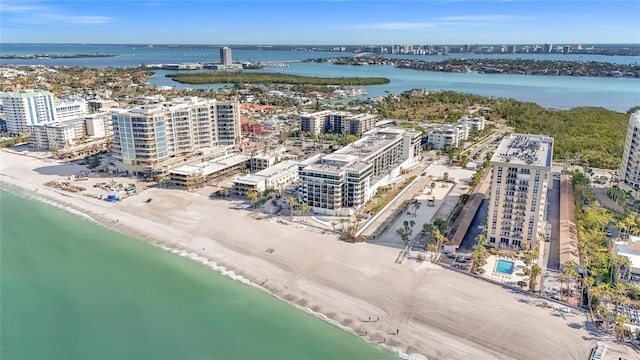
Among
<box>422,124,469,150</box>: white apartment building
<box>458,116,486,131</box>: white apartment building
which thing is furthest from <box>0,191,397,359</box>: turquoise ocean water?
<box>458,116,486,131</box>: white apartment building

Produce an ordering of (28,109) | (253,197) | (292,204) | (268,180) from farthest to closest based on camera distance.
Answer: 1. (28,109)
2. (268,180)
3. (253,197)
4. (292,204)

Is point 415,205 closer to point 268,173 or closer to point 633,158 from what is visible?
point 268,173

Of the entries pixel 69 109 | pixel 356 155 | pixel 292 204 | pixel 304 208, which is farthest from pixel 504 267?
pixel 69 109

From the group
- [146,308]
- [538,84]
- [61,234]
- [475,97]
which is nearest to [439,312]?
[146,308]

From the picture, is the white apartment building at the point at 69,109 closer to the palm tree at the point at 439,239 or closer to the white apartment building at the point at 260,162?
the white apartment building at the point at 260,162

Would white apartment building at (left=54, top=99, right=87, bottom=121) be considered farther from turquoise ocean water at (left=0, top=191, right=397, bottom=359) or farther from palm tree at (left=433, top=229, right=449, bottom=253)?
palm tree at (left=433, top=229, right=449, bottom=253)

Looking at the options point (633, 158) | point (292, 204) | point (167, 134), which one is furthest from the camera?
point (167, 134)

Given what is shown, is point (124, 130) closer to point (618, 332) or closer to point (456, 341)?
point (456, 341)
